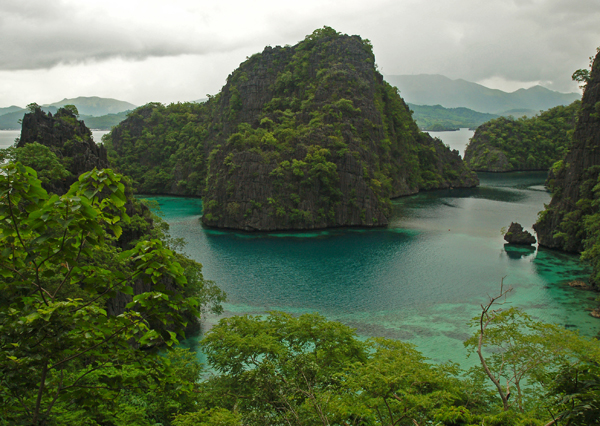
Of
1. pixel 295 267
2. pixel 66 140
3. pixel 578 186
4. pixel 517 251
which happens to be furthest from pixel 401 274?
pixel 66 140

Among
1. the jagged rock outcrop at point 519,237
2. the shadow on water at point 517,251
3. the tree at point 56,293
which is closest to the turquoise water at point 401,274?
the shadow on water at point 517,251

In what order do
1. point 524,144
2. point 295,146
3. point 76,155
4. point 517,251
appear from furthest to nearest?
1. point 524,144
2. point 295,146
3. point 517,251
4. point 76,155

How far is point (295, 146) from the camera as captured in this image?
2753 inches

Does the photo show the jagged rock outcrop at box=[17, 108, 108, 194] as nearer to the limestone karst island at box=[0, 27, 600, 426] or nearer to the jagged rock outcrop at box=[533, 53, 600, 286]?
the limestone karst island at box=[0, 27, 600, 426]

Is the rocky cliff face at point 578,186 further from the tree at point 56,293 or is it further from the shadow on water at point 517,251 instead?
the tree at point 56,293

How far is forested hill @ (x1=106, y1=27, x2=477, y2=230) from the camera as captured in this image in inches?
2606

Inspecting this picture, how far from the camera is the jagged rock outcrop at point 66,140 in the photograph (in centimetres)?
3256

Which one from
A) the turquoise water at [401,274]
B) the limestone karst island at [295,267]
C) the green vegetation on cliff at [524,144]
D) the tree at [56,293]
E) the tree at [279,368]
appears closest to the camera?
the tree at [56,293]

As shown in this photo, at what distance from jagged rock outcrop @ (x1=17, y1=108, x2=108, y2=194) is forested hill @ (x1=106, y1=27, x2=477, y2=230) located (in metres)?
30.0

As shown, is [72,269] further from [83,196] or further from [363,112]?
[363,112]

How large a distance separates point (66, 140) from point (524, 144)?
5469 inches

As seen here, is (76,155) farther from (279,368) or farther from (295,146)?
(295,146)

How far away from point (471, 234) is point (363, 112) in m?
33.1

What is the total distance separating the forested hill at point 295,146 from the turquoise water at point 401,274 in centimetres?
540
